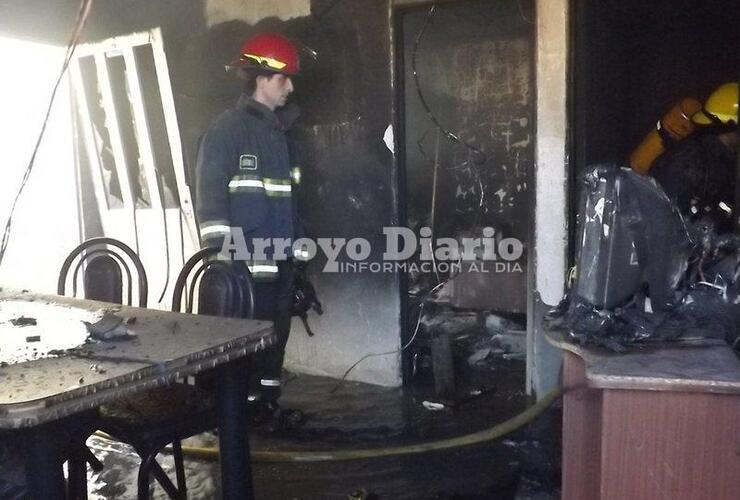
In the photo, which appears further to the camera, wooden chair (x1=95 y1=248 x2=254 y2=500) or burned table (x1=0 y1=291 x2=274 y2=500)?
wooden chair (x1=95 y1=248 x2=254 y2=500)

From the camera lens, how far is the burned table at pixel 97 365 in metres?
1.51

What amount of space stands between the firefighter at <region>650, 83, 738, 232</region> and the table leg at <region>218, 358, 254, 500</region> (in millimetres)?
2999

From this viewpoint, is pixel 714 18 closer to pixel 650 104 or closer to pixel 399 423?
pixel 650 104

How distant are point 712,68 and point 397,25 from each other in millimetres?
2802

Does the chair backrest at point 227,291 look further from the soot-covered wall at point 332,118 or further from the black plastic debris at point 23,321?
the soot-covered wall at point 332,118

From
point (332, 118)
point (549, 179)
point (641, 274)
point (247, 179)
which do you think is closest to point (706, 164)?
point (549, 179)

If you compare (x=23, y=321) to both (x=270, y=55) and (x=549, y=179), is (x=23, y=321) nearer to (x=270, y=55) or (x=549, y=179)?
(x=270, y=55)

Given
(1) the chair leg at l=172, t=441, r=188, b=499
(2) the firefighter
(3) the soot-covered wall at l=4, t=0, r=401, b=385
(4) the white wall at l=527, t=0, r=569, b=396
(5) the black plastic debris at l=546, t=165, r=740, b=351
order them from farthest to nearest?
(2) the firefighter → (3) the soot-covered wall at l=4, t=0, r=401, b=385 → (4) the white wall at l=527, t=0, r=569, b=396 → (1) the chair leg at l=172, t=441, r=188, b=499 → (5) the black plastic debris at l=546, t=165, r=740, b=351

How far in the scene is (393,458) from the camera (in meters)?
3.03

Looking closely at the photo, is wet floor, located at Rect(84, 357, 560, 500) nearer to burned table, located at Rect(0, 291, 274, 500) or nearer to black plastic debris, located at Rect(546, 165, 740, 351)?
burned table, located at Rect(0, 291, 274, 500)

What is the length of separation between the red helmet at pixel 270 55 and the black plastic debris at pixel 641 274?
1976mm

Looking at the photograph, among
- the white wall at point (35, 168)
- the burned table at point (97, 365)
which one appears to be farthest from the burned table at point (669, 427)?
the white wall at point (35, 168)

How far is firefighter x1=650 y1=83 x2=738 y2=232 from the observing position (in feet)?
12.9

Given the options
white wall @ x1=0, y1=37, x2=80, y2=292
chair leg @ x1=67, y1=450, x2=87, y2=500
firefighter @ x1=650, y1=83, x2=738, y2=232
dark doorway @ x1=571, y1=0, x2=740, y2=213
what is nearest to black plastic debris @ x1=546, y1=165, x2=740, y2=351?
chair leg @ x1=67, y1=450, x2=87, y2=500
